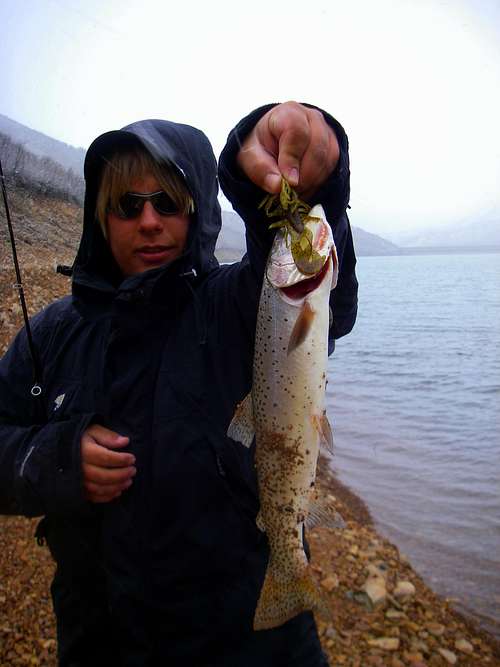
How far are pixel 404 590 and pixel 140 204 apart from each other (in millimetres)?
5034

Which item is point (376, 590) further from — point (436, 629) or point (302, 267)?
point (302, 267)

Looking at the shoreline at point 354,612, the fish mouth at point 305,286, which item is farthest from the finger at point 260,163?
the shoreline at point 354,612

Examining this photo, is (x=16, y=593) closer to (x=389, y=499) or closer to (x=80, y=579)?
(x=80, y=579)

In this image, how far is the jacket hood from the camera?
2.76 m

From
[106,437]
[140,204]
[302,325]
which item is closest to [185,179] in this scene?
[140,204]

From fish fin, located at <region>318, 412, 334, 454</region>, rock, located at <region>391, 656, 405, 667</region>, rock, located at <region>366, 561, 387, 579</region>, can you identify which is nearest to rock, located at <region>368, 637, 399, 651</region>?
rock, located at <region>391, 656, 405, 667</region>

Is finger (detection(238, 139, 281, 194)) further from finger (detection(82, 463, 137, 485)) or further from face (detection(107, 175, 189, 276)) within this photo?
finger (detection(82, 463, 137, 485))

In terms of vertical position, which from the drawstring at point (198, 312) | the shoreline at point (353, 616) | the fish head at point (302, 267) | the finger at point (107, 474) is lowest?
the shoreline at point (353, 616)

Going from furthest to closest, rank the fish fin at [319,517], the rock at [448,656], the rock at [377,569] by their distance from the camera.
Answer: the rock at [377,569] < the rock at [448,656] < the fish fin at [319,517]

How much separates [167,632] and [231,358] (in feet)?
4.42

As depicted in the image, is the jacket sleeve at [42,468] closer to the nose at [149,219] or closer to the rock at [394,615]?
the nose at [149,219]

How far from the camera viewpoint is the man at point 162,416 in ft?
7.63

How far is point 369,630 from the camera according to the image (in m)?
4.95

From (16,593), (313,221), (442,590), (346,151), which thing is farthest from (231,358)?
(442,590)
